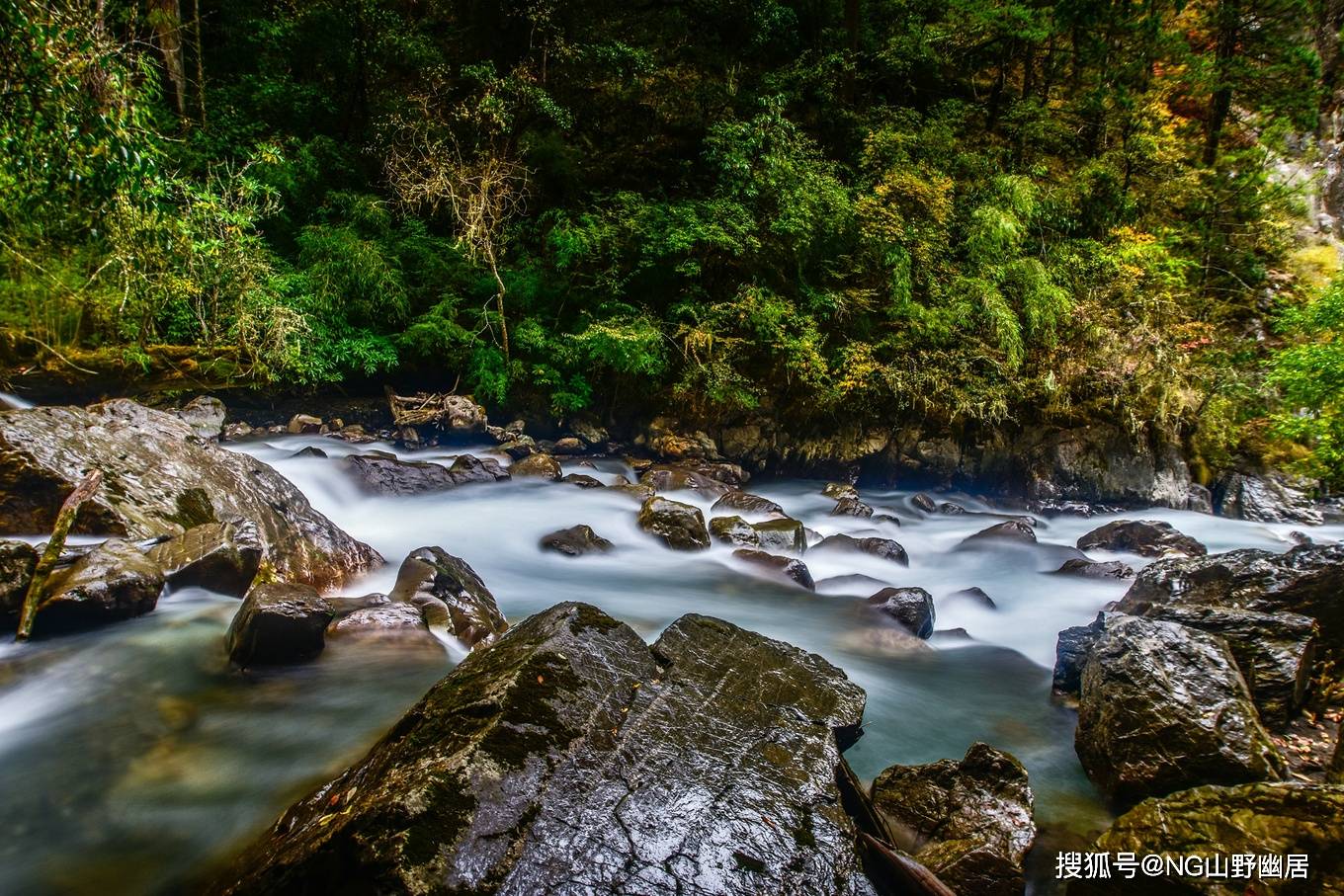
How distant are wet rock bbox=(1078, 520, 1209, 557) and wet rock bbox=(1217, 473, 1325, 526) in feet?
10.5

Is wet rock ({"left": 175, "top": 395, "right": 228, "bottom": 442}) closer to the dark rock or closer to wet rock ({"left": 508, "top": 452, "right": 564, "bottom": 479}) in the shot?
wet rock ({"left": 508, "top": 452, "right": 564, "bottom": 479})

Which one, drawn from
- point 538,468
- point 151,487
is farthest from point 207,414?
point 151,487

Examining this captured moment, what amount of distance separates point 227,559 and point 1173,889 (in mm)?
5567

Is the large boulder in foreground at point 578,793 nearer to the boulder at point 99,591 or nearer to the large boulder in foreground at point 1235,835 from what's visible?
the large boulder in foreground at point 1235,835

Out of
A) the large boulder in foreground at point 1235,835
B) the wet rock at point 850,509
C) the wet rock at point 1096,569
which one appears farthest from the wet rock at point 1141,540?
the large boulder in foreground at point 1235,835

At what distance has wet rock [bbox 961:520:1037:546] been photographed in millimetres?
8156

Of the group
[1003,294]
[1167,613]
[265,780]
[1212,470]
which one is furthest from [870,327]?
[265,780]

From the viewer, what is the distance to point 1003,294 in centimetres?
1009

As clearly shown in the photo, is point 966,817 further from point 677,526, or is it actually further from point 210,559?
point 677,526

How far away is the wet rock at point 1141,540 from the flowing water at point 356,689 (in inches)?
9.3

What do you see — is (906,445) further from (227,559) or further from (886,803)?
(227,559)

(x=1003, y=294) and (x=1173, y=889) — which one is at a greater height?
(x=1003, y=294)

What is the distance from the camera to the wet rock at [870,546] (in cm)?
761

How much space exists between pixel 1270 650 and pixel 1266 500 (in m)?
8.54
